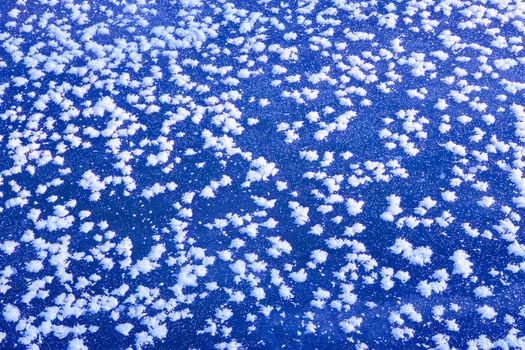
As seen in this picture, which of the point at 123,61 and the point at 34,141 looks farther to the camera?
the point at 123,61

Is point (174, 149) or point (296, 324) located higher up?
point (174, 149)

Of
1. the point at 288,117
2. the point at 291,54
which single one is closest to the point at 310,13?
the point at 291,54

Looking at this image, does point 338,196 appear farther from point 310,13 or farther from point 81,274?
point 310,13

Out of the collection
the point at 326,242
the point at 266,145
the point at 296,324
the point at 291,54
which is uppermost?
the point at 291,54

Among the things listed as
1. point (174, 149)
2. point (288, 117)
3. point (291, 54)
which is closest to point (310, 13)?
point (291, 54)

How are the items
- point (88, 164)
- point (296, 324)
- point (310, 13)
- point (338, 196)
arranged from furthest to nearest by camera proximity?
point (310, 13)
point (88, 164)
point (338, 196)
point (296, 324)

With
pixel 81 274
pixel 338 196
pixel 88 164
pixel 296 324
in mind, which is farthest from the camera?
pixel 88 164
